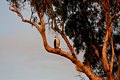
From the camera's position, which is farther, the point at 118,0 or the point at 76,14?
the point at 76,14

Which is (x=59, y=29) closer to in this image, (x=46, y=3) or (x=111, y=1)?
(x=46, y=3)

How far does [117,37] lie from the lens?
2367 centimetres

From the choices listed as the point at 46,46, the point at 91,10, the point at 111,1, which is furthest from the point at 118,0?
the point at 46,46

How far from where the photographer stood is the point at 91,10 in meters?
23.0

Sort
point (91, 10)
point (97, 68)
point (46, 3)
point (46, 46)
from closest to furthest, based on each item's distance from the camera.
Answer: point (46, 46)
point (46, 3)
point (91, 10)
point (97, 68)

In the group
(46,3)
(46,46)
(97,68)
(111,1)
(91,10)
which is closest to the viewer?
(46,46)

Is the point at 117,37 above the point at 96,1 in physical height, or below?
below

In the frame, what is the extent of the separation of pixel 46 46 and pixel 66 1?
560cm

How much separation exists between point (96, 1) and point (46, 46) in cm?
575

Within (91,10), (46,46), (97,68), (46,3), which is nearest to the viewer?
(46,46)

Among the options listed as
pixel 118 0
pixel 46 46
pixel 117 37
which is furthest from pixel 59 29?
pixel 117 37

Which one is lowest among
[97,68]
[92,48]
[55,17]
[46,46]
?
[97,68]

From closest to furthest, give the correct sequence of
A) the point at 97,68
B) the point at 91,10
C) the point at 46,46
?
→ 1. the point at 46,46
2. the point at 91,10
3. the point at 97,68

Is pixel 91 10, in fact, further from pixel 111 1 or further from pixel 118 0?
pixel 118 0
